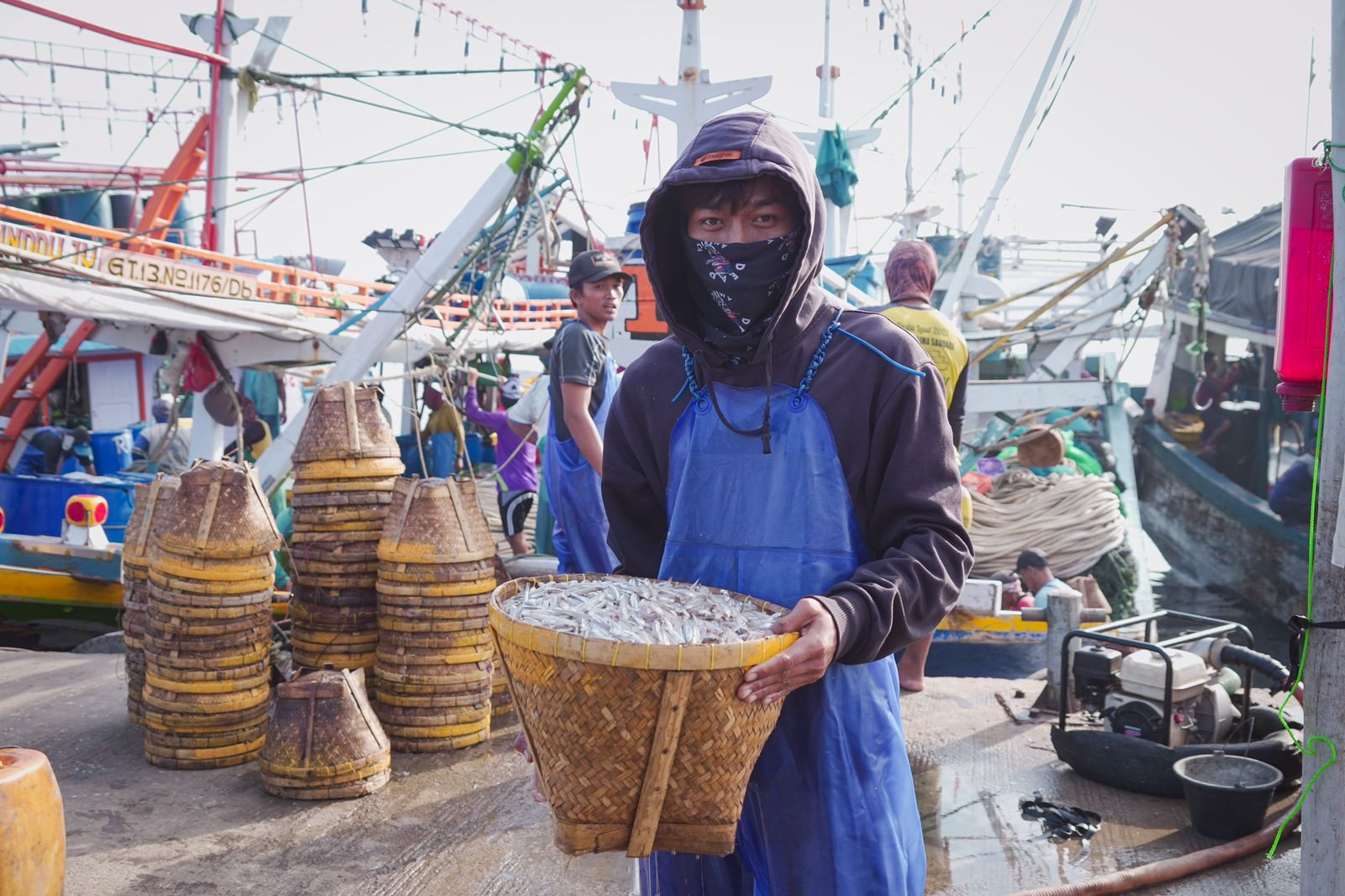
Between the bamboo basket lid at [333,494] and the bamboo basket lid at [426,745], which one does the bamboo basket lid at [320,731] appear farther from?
the bamboo basket lid at [333,494]

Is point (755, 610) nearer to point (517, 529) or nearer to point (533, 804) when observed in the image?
point (533, 804)

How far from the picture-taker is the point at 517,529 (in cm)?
985

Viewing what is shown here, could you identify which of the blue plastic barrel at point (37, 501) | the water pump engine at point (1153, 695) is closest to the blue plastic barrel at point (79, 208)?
the blue plastic barrel at point (37, 501)

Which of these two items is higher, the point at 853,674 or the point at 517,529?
the point at 853,674

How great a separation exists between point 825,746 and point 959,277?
11.8m

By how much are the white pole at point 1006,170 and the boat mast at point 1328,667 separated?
9.93 m

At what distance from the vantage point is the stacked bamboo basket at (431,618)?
484cm

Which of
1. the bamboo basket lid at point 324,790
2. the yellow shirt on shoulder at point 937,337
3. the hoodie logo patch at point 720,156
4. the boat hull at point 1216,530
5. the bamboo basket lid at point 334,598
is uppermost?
the hoodie logo patch at point 720,156

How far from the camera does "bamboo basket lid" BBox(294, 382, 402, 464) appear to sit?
196 inches

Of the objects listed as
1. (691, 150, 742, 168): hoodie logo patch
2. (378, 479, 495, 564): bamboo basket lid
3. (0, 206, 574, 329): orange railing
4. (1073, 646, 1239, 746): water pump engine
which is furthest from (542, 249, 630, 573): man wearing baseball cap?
(0, 206, 574, 329): orange railing

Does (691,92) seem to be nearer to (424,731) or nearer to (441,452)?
(424,731)

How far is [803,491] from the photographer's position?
2119 millimetres

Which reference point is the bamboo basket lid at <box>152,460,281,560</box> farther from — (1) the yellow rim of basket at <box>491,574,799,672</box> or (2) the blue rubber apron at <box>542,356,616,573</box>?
(1) the yellow rim of basket at <box>491,574,799,672</box>

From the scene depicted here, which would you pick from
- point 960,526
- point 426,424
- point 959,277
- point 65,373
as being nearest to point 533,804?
point 960,526
